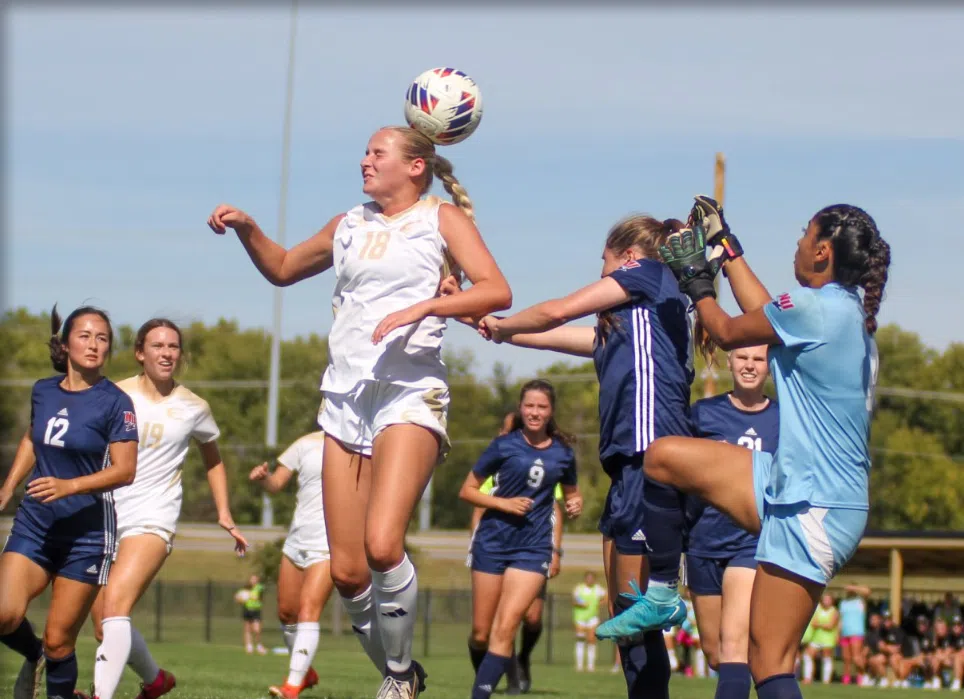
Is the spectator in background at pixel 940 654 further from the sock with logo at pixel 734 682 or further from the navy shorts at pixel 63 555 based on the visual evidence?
the navy shorts at pixel 63 555

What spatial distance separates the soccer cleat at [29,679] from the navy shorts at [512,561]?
403 cm

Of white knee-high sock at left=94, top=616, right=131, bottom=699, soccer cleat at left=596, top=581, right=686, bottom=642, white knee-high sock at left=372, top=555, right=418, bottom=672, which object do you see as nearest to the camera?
soccer cleat at left=596, top=581, right=686, bottom=642

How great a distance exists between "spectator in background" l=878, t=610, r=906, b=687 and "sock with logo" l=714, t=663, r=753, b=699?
66.9 feet

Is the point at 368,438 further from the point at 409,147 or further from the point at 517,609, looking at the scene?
the point at 517,609

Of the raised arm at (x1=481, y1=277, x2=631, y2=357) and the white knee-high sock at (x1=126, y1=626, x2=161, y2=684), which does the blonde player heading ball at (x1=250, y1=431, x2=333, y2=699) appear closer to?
the white knee-high sock at (x1=126, y1=626, x2=161, y2=684)

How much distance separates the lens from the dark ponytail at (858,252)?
543cm

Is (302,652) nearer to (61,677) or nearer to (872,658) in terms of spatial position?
(61,677)

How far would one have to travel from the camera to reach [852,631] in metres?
25.3

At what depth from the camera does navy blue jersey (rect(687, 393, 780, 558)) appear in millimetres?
7531

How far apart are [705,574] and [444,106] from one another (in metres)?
3.05

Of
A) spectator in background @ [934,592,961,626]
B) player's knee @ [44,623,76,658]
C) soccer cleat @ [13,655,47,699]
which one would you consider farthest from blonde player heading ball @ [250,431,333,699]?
spectator in background @ [934,592,961,626]

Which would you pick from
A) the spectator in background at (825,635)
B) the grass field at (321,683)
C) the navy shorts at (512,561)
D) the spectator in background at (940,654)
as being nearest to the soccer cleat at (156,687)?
the grass field at (321,683)

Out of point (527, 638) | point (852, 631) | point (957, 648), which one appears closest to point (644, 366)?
point (527, 638)

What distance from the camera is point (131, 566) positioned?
303 inches
